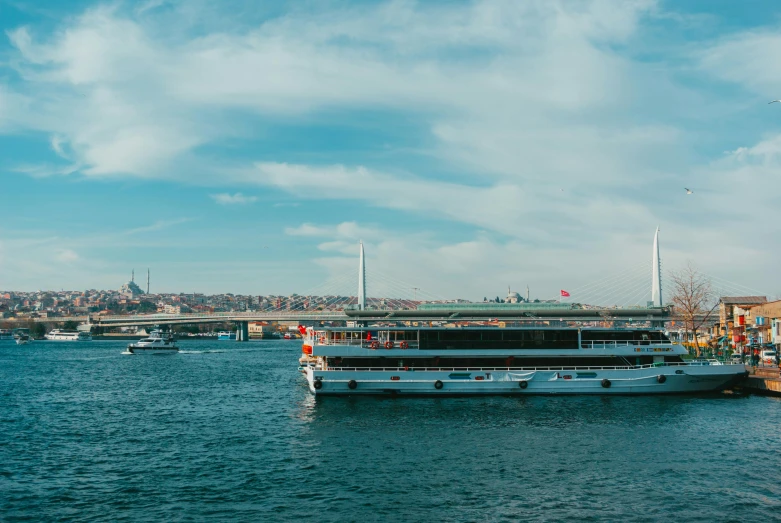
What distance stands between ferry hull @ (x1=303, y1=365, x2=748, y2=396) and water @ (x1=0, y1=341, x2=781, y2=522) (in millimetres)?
1094

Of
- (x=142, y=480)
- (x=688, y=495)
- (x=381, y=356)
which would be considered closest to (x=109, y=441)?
(x=142, y=480)

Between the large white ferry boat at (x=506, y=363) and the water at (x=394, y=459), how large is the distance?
4.74 feet

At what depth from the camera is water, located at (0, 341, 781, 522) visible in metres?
18.7

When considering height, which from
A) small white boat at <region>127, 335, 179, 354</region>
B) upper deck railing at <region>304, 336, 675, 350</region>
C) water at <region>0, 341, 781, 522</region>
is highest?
upper deck railing at <region>304, 336, 675, 350</region>

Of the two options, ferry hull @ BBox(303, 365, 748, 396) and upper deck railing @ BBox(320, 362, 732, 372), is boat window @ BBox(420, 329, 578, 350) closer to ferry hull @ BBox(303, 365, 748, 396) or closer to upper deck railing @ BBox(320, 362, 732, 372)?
upper deck railing @ BBox(320, 362, 732, 372)

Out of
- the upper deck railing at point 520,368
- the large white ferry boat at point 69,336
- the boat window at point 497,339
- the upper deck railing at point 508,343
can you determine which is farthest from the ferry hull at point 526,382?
the large white ferry boat at point 69,336

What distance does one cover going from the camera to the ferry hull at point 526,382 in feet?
129

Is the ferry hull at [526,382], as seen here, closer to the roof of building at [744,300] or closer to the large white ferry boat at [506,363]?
the large white ferry boat at [506,363]

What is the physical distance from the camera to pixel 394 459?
78.9ft

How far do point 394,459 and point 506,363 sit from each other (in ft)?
58.6

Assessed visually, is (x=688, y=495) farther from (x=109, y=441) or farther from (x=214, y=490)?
(x=109, y=441)

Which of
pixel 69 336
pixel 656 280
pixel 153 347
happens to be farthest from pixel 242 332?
pixel 656 280

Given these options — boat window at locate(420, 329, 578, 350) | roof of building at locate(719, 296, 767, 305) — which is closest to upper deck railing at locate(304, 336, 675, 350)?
boat window at locate(420, 329, 578, 350)

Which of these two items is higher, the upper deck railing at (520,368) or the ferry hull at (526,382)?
the upper deck railing at (520,368)
